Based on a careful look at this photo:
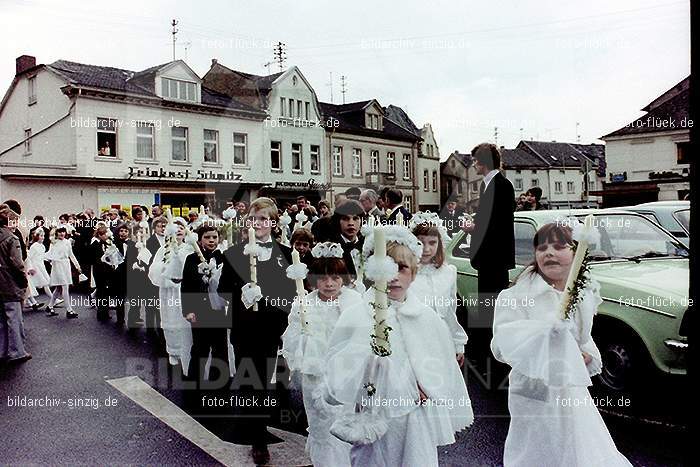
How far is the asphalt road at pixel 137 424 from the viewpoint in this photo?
4.40m

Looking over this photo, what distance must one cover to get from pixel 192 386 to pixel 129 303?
5.09 m

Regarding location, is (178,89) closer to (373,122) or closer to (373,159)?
→ (373,122)

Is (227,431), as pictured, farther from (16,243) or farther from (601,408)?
(16,243)

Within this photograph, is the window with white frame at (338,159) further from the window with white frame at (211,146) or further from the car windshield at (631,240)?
the car windshield at (631,240)

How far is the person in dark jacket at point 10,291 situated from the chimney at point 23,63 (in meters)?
16.3

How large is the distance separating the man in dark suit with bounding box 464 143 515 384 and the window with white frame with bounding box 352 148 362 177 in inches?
218

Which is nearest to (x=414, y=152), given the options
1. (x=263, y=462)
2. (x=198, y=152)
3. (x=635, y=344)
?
(x=635, y=344)

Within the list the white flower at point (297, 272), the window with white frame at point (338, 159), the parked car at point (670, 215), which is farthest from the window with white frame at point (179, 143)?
the white flower at point (297, 272)

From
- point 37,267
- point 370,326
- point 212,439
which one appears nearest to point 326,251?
point 370,326

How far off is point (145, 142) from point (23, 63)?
7.34 m

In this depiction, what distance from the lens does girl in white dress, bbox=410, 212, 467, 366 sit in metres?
4.86

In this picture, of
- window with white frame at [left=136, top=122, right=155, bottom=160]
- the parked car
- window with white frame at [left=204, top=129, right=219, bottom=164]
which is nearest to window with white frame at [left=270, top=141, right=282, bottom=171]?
window with white frame at [left=204, top=129, right=219, bottom=164]

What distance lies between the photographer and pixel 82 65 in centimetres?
2094

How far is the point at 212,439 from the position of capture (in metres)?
4.80
